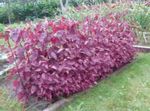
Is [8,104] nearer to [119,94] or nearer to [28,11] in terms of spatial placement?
[119,94]

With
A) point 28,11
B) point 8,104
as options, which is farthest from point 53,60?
point 28,11

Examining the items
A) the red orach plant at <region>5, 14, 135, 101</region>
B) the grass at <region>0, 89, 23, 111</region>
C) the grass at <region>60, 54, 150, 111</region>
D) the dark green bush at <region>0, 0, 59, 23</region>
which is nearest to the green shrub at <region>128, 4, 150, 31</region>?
the grass at <region>60, 54, 150, 111</region>

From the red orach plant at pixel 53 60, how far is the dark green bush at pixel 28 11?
33.9 ft

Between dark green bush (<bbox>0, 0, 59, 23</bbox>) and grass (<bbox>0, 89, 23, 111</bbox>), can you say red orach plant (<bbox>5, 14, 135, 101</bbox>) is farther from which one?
dark green bush (<bbox>0, 0, 59, 23</bbox>)

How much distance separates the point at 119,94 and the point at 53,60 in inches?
39.6

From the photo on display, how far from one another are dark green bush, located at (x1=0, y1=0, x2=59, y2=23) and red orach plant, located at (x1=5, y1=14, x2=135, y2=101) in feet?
33.9

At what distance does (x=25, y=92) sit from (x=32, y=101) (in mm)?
175

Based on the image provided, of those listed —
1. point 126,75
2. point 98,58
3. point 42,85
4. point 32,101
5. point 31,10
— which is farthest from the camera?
point 31,10

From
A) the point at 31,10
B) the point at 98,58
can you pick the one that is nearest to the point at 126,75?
the point at 98,58

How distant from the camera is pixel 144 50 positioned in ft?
20.2

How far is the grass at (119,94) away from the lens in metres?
3.89

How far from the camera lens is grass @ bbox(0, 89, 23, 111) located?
3996 millimetres

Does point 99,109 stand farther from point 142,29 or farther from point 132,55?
point 142,29

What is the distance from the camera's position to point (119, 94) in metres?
4.22
